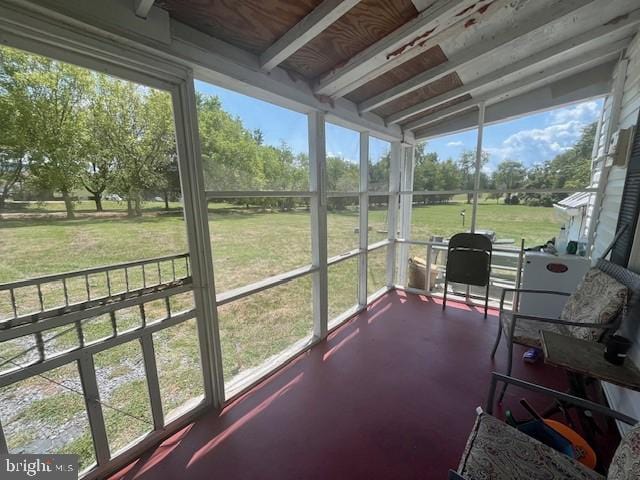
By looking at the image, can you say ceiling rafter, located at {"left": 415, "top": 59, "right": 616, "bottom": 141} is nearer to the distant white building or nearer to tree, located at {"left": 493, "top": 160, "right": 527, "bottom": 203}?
tree, located at {"left": 493, "top": 160, "right": 527, "bottom": 203}

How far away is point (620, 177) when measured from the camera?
2279mm

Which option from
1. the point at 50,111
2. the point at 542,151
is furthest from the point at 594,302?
the point at 50,111

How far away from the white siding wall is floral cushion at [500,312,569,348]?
0.47 metres

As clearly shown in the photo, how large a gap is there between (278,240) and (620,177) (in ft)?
9.98

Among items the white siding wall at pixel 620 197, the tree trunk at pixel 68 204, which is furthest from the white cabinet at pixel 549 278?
the tree trunk at pixel 68 204

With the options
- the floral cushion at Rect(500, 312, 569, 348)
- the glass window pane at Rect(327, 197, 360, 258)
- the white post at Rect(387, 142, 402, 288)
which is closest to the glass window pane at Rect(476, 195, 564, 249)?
the white post at Rect(387, 142, 402, 288)

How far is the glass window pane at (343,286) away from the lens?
10.3 feet

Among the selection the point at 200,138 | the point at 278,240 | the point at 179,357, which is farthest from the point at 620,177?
the point at 179,357

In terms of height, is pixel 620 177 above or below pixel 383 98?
below

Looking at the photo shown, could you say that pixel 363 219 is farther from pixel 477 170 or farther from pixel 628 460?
pixel 628 460

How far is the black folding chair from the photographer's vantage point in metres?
3.31

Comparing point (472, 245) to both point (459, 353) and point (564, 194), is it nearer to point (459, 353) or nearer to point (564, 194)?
point (564, 194)

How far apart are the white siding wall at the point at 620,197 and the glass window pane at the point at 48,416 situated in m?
3.17

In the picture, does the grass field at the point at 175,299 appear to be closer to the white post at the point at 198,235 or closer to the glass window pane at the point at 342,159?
the white post at the point at 198,235
